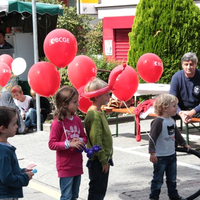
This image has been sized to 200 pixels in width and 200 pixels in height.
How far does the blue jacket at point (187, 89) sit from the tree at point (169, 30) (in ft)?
14.2

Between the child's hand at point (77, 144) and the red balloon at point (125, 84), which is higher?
the red balloon at point (125, 84)

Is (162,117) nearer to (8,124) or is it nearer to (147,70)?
(8,124)

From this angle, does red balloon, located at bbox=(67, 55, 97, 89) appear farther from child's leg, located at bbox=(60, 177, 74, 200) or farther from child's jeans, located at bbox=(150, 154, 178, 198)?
child's leg, located at bbox=(60, 177, 74, 200)

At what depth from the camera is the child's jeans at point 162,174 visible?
5.04 metres

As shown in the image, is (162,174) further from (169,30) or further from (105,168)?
(169,30)

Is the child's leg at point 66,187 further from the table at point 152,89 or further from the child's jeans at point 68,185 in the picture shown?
the table at point 152,89

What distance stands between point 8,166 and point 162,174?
2.23 meters

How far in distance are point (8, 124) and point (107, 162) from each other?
1317mm

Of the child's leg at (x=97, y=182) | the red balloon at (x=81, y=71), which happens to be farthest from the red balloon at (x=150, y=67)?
the child's leg at (x=97, y=182)

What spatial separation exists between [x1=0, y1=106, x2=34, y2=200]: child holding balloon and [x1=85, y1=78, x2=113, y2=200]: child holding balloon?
3.39 feet

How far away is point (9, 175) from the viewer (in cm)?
336

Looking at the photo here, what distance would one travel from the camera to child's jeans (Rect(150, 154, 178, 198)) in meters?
5.04

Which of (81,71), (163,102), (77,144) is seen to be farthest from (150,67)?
(77,144)

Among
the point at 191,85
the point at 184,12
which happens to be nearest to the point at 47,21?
the point at 184,12
